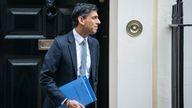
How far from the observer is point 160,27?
17.3ft

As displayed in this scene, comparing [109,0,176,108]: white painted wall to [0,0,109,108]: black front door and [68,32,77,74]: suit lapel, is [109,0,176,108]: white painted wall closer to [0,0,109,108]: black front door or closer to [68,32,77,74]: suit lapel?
[0,0,109,108]: black front door

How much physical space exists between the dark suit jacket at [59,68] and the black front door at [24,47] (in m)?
1.19

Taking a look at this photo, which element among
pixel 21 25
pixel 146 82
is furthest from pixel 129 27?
pixel 21 25

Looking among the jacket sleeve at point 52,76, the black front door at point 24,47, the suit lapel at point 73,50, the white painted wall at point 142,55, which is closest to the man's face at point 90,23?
the suit lapel at point 73,50

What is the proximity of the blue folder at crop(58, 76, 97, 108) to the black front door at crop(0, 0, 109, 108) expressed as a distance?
1.41m

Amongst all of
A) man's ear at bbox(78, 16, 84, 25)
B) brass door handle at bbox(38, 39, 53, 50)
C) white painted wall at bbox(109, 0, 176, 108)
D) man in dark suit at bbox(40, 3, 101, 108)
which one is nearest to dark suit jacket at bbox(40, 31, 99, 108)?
man in dark suit at bbox(40, 3, 101, 108)

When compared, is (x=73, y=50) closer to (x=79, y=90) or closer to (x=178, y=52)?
(x=79, y=90)

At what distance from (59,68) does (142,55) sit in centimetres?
139

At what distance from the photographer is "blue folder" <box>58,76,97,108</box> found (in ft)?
12.9

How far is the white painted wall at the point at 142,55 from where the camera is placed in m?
5.24

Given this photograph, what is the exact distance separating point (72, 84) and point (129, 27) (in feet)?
4.82

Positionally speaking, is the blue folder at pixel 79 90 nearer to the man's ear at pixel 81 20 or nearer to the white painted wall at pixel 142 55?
the man's ear at pixel 81 20

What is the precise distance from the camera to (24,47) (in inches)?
209

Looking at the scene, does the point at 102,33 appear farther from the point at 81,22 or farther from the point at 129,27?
the point at 81,22
